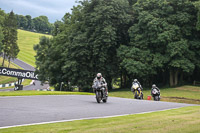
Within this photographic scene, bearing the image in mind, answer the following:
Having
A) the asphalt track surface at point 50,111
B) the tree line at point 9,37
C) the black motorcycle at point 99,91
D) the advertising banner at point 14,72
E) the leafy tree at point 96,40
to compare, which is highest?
the tree line at point 9,37

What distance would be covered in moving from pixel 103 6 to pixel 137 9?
16.5 feet

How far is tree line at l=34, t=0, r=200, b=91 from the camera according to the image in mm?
43062

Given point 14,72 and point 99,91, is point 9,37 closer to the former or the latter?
point 14,72

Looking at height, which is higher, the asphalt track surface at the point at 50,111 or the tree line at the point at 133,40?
the tree line at the point at 133,40

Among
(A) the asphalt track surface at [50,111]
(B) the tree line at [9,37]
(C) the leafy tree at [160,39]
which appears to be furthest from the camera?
(B) the tree line at [9,37]

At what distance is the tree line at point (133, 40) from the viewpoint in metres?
43.1

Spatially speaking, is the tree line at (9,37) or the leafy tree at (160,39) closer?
the leafy tree at (160,39)

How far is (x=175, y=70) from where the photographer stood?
4641 cm

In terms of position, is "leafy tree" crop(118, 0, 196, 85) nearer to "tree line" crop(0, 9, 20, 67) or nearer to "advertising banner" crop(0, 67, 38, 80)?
"advertising banner" crop(0, 67, 38, 80)

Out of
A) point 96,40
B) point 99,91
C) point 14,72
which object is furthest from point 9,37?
point 99,91

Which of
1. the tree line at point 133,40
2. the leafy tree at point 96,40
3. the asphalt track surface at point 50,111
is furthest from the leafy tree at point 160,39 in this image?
the asphalt track surface at point 50,111

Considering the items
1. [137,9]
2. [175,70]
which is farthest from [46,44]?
[175,70]

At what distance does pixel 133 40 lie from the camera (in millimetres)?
46656

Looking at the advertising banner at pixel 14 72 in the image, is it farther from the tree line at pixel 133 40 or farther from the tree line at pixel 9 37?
the tree line at pixel 9 37
